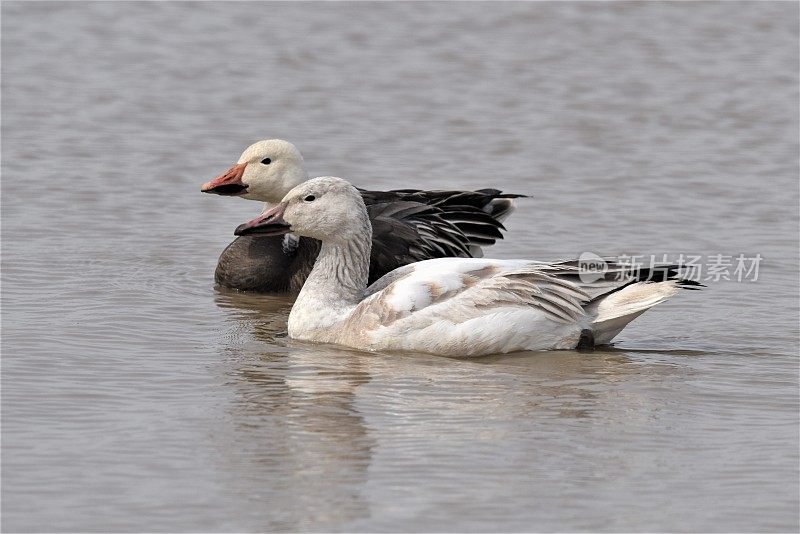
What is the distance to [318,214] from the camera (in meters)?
9.14

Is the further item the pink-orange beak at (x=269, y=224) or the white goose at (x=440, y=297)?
the pink-orange beak at (x=269, y=224)

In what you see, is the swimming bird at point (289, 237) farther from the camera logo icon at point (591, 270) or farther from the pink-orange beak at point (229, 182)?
the camera logo icon at point (591, 270)

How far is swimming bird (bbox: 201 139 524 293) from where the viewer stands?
1062cm

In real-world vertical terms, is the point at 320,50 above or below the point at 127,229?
above

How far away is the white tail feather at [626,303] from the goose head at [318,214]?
164cm

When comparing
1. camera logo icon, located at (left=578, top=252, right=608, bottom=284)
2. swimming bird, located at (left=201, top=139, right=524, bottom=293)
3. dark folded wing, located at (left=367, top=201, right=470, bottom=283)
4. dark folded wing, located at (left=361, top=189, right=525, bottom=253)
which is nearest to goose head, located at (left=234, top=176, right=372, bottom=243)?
dark folded wing, located at (left=367, top=201, right=470, bottom=283)

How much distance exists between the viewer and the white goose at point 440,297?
8695 millimetres

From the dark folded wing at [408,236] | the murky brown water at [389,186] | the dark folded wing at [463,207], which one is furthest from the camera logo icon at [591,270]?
the dark folded wing at [463,207]

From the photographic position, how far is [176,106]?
16.4 metres

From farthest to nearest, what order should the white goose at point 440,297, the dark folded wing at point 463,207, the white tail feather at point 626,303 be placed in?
the dark folded wing at point 463,207 < the white tail feather at point 626,303 < the white goose at point 440,297

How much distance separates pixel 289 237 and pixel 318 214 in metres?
1.83

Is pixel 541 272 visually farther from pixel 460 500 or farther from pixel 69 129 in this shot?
pixel 69 129

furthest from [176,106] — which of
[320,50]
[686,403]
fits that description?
[686,403]

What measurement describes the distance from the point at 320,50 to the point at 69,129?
15.9ft
